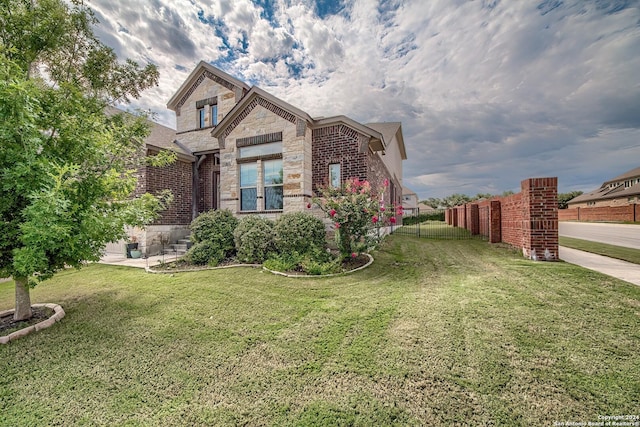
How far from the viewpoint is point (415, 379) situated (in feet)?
7.32

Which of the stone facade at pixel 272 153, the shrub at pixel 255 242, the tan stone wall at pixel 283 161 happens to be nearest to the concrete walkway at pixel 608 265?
the stone facade at pixel 272 153

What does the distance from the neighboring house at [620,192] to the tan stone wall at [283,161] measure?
4328 centimetres

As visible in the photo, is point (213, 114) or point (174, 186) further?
point (213, 114)

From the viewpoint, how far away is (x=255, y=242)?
23.7 feet

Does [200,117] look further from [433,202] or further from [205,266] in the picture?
[433,202]

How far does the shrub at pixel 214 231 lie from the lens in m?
7.93

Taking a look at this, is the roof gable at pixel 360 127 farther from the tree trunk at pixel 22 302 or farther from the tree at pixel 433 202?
the tree at pixel 433 202

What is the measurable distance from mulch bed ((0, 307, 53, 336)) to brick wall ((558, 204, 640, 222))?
3694 cm

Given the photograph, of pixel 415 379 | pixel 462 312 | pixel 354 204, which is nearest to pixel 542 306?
pixel 462 312

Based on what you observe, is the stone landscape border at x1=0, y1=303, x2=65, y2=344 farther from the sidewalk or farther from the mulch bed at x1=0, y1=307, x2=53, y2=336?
the sidewalk

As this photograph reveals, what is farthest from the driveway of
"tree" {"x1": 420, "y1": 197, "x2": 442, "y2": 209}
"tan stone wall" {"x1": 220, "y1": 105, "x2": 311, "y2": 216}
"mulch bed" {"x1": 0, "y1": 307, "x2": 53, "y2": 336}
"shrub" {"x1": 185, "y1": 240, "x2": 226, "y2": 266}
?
"tree" {"x1": 420, "y1": 197, "x2": 442, "y2": 209}

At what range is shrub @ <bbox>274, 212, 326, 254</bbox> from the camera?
6.94 m

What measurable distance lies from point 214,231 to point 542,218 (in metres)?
9.35

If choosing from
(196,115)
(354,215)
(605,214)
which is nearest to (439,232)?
(354,215)
